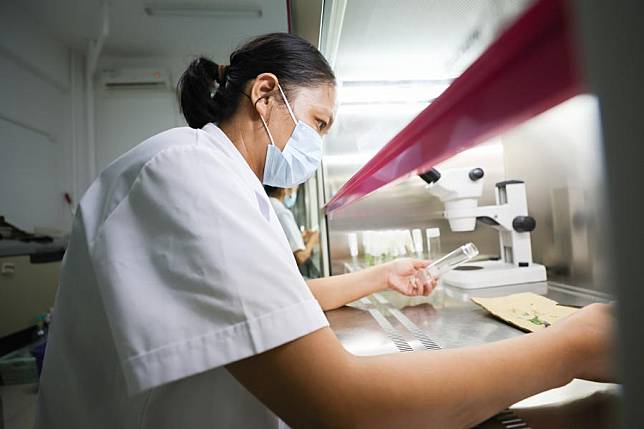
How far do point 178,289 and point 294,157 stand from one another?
2.17ft

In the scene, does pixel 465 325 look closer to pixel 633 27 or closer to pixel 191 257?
pixel 191 257

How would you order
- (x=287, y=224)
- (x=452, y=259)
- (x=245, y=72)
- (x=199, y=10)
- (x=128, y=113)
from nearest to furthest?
1. (x=245, y=72)
2. (x=452, y=259)
3. (x=287, y=224)
4. (x=199, y=10)
5. (x=128, y=113)

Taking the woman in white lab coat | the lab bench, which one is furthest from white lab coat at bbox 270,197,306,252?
the woman in white lab coat

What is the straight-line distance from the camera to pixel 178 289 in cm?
43

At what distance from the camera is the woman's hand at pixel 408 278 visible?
1.15 metres

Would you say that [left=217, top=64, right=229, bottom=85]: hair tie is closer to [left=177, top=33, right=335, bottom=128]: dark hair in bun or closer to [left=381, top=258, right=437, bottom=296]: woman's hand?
[left=177, top=33, right=335, bottom=128]: dark hair in bun

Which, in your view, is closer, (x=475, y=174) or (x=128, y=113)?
(x=475, y=174)

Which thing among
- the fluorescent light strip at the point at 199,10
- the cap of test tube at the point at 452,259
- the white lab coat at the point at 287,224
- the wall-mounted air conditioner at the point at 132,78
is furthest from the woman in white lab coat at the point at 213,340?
the wall-mounted air conditioner at the point at 132,78

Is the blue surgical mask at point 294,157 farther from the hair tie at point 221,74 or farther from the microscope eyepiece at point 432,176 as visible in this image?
the microscope eyepiece at point 432,176

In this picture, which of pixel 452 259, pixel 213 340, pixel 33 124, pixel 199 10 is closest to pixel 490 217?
pixel 452 259

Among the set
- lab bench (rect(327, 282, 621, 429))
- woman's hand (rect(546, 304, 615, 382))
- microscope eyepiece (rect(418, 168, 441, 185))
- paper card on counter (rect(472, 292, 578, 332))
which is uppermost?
microscope eyepiece (rect(418, 168, 441, 185))

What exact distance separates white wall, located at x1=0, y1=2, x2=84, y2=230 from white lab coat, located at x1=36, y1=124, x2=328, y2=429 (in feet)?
13.6

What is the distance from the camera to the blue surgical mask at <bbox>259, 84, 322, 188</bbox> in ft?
3.13

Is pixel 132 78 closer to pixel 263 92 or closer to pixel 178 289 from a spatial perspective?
pixel 263 92
